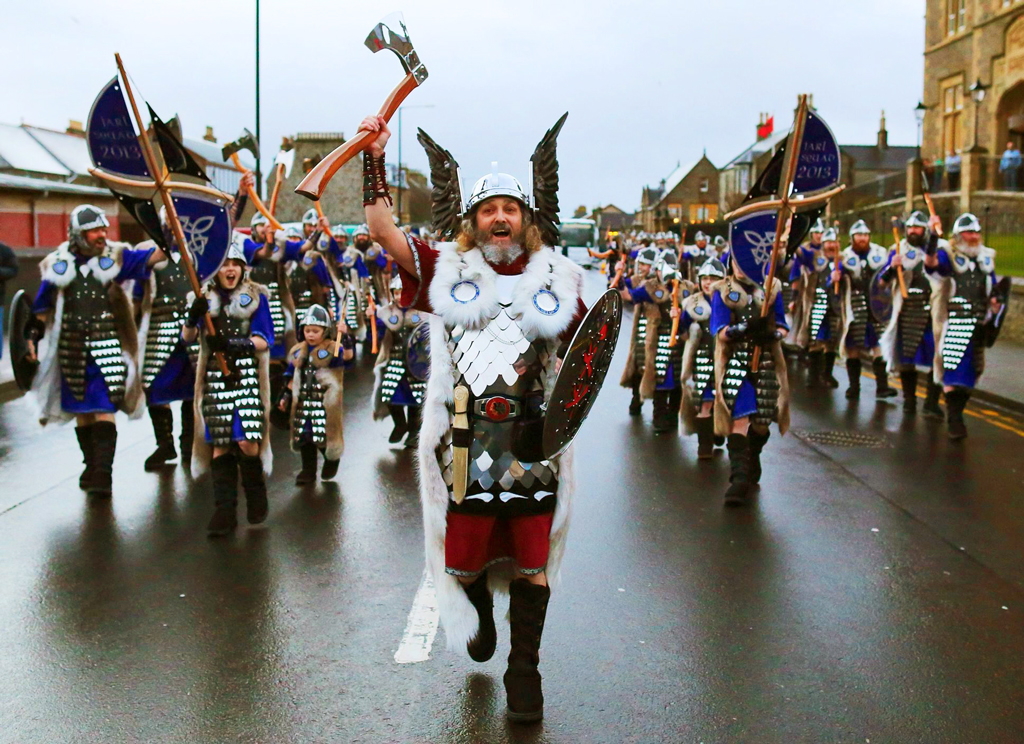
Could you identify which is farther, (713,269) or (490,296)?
Result: (713,269)

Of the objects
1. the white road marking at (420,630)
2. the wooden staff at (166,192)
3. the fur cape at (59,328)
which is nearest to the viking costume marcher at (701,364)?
the white road marking at (420,630)

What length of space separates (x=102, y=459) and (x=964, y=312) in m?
7.73

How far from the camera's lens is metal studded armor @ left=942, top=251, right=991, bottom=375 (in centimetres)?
981

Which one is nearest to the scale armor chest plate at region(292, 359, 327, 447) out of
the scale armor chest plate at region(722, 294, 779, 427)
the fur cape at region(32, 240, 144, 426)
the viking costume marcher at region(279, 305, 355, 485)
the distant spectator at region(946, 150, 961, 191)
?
the viking costume marcher at region(279, 305, 355, 485)

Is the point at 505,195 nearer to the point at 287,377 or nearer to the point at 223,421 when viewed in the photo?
the point at 223,421

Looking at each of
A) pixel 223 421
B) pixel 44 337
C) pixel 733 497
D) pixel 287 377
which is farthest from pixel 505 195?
pixel 44 337

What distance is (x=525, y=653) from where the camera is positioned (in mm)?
4035

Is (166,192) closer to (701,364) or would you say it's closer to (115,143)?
(115,143)

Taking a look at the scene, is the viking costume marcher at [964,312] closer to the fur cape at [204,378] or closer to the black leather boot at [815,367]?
the black leather boot at [815,367]

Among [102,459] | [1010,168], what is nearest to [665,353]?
[102,459]

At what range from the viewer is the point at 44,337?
25.5 ft

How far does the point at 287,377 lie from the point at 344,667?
4.08 meters

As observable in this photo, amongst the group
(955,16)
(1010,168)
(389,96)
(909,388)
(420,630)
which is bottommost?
(420,630)

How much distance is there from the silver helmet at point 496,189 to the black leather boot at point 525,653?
1502mm
